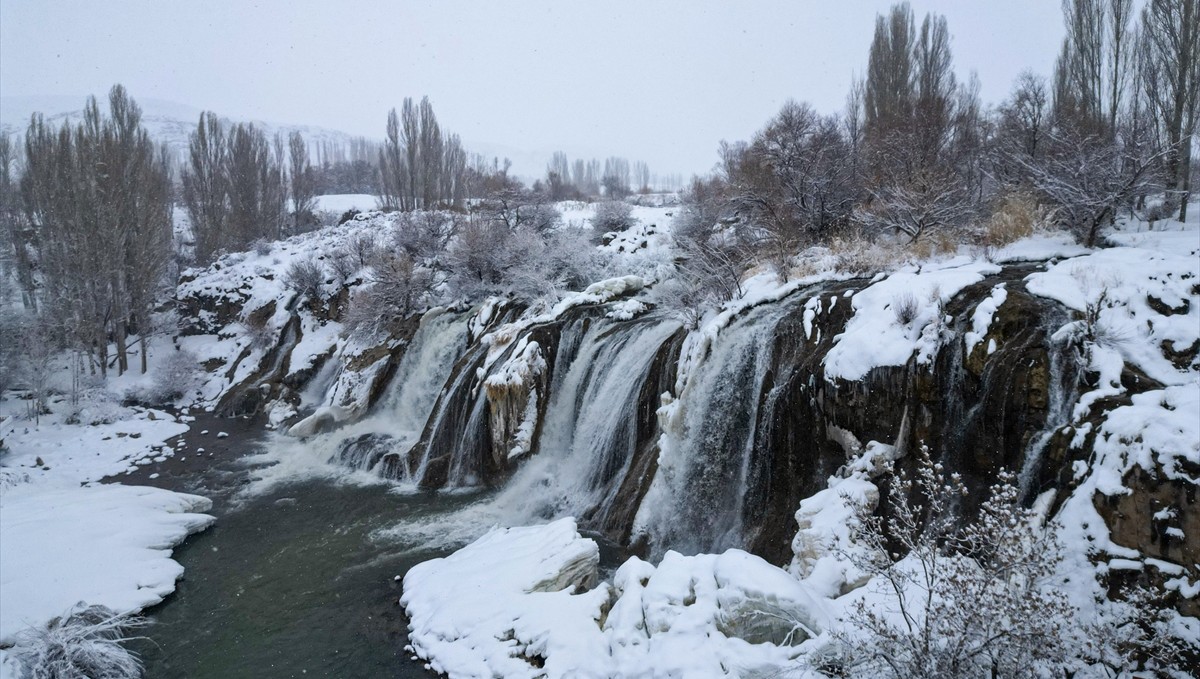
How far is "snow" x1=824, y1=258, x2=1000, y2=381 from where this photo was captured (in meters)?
7.95

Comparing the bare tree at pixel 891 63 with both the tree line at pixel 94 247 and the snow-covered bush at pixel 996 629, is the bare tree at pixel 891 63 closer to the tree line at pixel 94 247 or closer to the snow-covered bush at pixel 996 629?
the snow-covered bush at pixel 996 629

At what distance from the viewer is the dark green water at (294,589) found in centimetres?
738

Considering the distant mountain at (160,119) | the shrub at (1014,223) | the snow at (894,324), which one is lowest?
the snow at (894,324)

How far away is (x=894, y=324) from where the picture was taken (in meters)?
8.34

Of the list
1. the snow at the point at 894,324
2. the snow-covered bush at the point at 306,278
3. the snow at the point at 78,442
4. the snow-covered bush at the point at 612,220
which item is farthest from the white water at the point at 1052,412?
the snow-covered bush at the point at 306,278

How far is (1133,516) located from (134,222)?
31.1 m

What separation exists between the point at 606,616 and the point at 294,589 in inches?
210

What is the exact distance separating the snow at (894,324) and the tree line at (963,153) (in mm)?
3200

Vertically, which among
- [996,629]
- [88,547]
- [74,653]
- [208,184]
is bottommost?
[88,547]

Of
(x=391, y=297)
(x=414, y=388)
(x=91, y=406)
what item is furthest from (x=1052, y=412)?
(x=91, y=406)

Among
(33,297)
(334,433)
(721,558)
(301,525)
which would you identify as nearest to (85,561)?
(301,525)

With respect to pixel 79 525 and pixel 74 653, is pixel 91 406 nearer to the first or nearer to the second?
pixel 79 525

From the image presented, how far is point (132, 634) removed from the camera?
26.5 ft

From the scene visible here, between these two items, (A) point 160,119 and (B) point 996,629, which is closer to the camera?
(B) point 996,629
